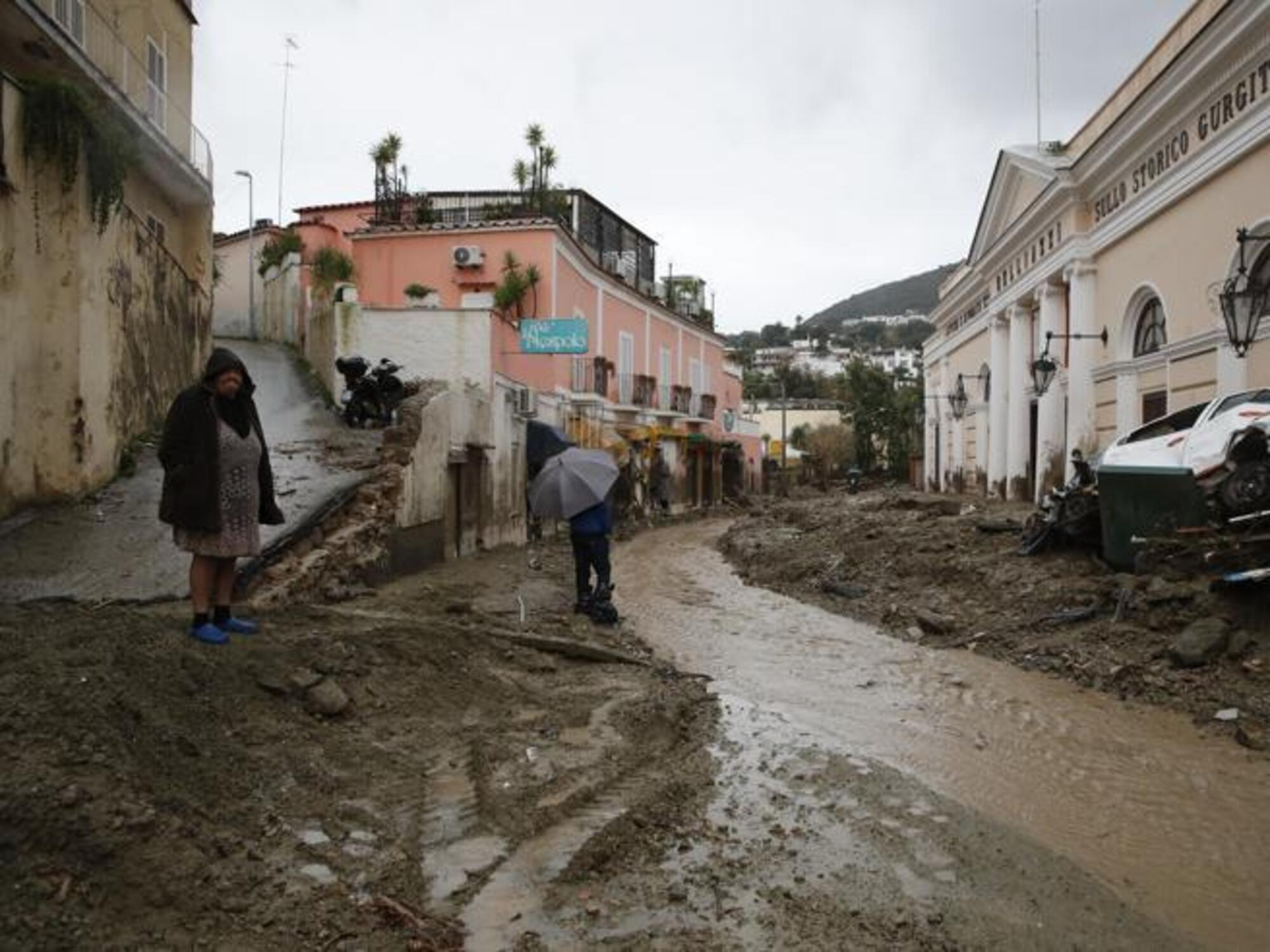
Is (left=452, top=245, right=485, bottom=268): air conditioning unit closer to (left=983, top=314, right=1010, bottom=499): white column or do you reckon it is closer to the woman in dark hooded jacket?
(left=983, top=314, right=1010, bottom=499): white column

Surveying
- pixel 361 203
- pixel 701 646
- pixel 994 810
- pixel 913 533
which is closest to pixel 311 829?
pixel 994 810

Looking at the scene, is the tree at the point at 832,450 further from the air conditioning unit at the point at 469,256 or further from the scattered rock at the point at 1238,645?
the scattered rock at the point at 1238,645

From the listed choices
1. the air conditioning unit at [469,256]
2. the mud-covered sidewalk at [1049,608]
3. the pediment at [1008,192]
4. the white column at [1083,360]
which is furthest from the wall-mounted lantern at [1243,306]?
the air conditioning unit at [469,256]

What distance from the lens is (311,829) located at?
4094mm

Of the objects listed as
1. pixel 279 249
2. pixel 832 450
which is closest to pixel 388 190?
pixel 279 249

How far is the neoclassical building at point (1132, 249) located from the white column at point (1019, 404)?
36 millimetres

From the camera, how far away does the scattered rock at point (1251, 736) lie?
622 cm

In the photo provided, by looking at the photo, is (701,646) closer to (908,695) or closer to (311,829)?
(908,695)

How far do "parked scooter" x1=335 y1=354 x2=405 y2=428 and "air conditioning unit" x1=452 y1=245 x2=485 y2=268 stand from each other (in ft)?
38.4

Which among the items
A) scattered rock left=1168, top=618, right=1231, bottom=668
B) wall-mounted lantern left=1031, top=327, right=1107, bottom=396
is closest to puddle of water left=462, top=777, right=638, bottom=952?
scattered rock left=1168, top=618, right=1231, bottom=668

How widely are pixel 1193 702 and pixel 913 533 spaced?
27.6 feet

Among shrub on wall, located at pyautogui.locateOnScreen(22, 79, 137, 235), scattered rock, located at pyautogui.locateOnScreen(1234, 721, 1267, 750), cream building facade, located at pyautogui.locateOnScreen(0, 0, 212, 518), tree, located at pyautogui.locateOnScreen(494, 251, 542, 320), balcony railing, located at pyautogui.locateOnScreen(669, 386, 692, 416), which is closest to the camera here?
scattered rock, located at pyautogui.locateOnScreen(1234, 721, 1267, 750)

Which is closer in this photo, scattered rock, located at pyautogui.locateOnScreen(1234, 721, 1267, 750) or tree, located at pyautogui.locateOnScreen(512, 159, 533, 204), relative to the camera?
scattered rock, located at pyautogui.locateOnScreen(1234, 721, 1267, 750)

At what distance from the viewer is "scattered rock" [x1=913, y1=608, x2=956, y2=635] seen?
33.4 ft
